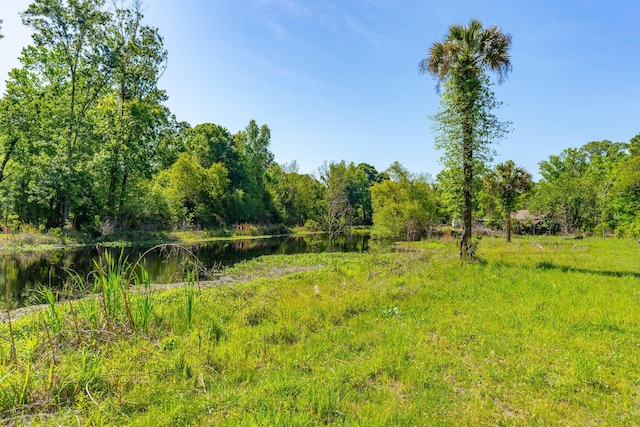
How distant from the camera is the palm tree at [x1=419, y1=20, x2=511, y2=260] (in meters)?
14.1

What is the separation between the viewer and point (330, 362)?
509cm

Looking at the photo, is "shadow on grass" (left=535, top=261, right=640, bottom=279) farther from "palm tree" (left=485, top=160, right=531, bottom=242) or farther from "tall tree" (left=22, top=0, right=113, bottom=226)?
"tall tree" (left=22, top=0, right=113, bottom=226)

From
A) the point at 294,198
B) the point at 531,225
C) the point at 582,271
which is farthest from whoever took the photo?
the point at 294,198

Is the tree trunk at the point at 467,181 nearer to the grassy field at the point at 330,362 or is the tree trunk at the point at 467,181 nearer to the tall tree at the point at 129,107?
the grassy field at the point at 330,362

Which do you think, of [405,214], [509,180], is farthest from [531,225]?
[405,214]

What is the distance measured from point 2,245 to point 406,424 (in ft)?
95.2

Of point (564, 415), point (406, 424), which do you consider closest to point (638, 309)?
point (564, 415)

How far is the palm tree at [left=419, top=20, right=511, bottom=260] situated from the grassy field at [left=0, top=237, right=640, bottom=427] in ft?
22.1

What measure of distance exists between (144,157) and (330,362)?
34008 mm

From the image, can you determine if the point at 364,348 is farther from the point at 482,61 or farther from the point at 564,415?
the point at 482,61

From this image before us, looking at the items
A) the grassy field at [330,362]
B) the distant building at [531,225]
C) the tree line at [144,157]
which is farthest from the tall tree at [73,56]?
the distant building at [531,225]

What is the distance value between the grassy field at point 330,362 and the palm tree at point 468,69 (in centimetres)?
674

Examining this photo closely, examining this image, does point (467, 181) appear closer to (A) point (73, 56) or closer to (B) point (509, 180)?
(B) point (509, 180)

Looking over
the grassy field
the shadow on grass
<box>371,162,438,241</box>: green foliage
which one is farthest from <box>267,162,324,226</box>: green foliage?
the grassy field
